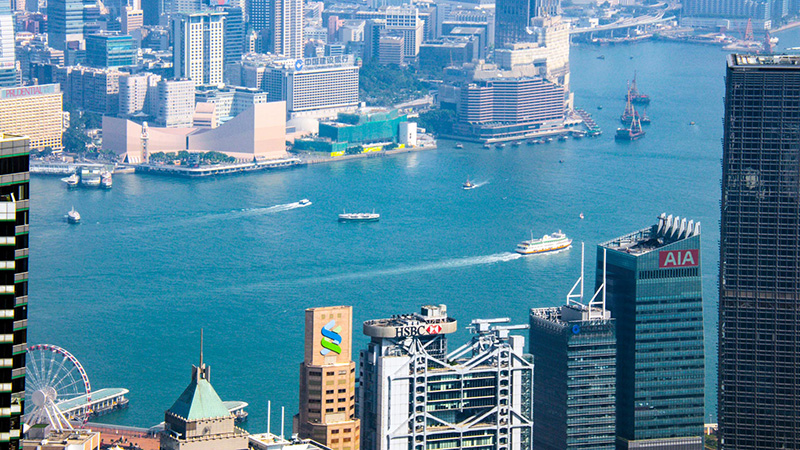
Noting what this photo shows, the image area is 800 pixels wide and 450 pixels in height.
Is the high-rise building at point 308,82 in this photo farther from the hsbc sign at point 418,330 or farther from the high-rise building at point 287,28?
the hsbc sign at point 418,330

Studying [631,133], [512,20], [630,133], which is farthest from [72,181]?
[512,20]

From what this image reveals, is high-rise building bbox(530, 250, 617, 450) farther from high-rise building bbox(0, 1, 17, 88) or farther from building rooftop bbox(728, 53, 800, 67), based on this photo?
high-rise building bbox(0, 1, 17, 88)

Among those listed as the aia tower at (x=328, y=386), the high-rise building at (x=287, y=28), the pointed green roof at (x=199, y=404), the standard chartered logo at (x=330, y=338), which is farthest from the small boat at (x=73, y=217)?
the pointed green roof at (x=199, y=404)

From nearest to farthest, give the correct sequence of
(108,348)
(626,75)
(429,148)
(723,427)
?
(723,427) → (108,348) → (429,148) → (626,75)

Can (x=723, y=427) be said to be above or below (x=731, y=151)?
below

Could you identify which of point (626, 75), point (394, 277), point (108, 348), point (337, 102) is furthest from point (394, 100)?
point (108, 348)

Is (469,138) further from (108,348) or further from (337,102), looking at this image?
(108,348)
